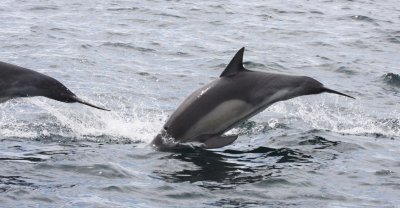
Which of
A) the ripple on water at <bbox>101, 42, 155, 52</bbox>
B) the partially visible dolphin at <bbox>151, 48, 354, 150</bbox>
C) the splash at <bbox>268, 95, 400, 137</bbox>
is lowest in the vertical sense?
the ripple on water at <bbox>101, 42, 155, 52</bbox>

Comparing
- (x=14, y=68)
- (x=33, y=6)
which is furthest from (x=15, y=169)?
(x=33, y=6)

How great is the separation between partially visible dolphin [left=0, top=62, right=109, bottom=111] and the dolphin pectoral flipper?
1779 millimetres

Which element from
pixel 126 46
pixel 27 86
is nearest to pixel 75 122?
pixel 27 86

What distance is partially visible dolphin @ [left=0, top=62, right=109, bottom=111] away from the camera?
11.0 m

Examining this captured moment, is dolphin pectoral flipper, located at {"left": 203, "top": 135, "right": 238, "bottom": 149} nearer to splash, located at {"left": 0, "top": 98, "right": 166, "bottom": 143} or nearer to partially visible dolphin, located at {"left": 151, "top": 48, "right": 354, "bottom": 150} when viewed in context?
partially visible dolphin, located at {"left": 151, "top": 48, "right": 354, "bottom": 150}

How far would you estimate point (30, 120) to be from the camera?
13.0 metres

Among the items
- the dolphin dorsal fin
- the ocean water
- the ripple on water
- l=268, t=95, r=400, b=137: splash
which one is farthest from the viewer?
the ripple on water

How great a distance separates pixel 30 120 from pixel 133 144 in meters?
2.14

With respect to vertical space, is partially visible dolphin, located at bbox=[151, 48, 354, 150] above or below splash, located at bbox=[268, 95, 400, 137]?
above

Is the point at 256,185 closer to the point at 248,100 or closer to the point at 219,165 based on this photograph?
the point at 219,165

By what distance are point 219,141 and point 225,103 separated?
623 millimetres

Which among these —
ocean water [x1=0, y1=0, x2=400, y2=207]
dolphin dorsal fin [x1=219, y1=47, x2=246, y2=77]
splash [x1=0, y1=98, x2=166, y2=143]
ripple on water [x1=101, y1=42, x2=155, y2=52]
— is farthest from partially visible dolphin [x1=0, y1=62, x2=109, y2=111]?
ripple on water [x1=101, y1=42, x2=155, y2=52]

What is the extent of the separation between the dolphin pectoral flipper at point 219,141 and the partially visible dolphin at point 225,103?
0.09 meters

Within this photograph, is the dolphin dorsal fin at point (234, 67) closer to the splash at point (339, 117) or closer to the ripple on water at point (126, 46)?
the splash at point (339, 117)
